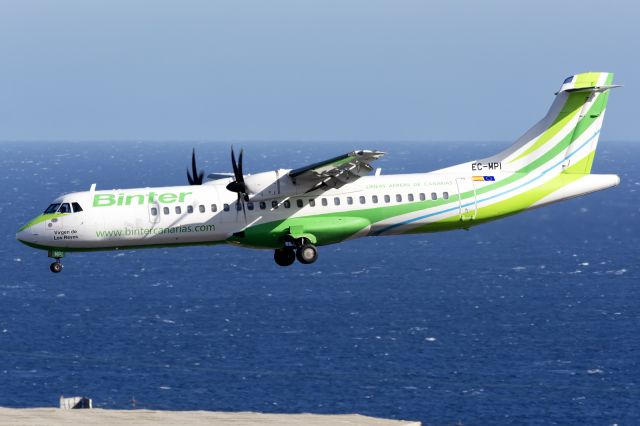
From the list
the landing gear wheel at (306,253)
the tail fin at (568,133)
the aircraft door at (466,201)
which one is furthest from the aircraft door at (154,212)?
the tail fin at (568,133)

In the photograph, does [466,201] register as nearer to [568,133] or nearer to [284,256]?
[568,133]

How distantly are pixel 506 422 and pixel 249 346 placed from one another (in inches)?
1931

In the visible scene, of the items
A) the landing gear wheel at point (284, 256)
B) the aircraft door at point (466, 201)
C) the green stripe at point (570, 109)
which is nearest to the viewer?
the landing gear wheel at point (284, 256)

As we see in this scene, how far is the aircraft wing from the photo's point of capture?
5853 centimetres

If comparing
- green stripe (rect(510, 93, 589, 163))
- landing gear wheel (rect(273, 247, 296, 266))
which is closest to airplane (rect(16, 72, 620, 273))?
landing gear wheel (rect(273, 247, 296, 266))

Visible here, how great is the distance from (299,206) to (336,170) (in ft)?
10.1

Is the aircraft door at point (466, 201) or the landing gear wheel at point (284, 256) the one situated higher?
the aircraft door at point (466, 201)

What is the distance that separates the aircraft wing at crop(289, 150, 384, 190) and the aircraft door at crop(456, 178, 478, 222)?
20.2ft

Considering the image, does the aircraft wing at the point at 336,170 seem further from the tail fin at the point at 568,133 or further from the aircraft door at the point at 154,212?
the tail fin at the point at 568,133

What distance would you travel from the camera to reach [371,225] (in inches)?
2474

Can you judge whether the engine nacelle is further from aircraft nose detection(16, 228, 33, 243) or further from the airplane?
aircraft nose detection(16, 228, 33, 243)

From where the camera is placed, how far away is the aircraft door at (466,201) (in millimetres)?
63812

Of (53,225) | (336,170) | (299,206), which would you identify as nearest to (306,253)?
(299,206)

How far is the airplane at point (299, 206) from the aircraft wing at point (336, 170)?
0.20 feet
